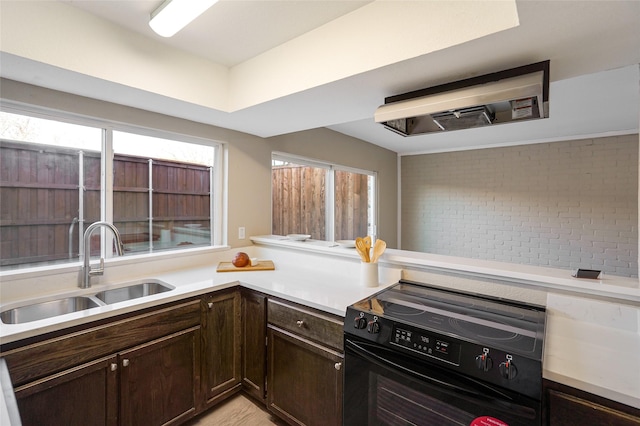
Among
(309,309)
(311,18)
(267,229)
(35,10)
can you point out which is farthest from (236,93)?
(309,309)

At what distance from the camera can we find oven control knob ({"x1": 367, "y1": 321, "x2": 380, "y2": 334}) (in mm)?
1313

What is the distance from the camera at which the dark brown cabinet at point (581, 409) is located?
88 cm

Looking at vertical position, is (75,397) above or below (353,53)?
below

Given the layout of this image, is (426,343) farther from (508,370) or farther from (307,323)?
(307,323)

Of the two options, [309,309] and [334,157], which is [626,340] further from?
[334,157]

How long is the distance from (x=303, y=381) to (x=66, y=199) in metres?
1.86

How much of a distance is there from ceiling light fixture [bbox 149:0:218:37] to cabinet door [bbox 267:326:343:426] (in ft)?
5.57

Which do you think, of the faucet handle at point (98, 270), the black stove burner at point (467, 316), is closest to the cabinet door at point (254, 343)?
the black stove burner at point (467, 316)

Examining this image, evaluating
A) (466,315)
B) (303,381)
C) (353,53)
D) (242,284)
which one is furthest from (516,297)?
(242,284)

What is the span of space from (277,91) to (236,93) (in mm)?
427

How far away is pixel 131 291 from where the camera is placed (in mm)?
1988

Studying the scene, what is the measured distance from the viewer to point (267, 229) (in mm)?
2980

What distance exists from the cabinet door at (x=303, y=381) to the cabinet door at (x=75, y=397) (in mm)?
820

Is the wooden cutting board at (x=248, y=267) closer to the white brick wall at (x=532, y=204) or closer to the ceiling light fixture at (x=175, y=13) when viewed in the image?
the ceiling light fixture at (x=175, y=13)
